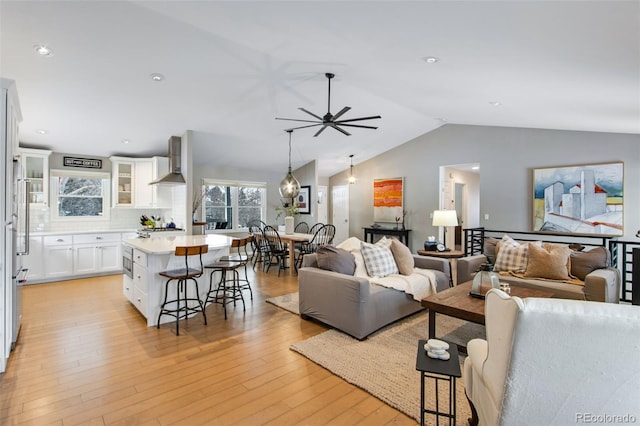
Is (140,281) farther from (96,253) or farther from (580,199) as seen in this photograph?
(580,199)

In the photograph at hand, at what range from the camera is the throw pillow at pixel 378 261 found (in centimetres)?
377

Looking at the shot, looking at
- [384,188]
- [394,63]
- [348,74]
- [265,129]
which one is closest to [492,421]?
[394,63]

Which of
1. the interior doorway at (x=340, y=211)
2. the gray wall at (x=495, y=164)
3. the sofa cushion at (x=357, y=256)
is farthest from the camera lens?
the interior doorway at (x=340, y=211)

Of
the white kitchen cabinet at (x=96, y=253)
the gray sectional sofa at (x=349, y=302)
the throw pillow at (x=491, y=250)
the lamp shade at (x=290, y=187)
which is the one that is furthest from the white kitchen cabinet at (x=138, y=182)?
the throw pillow at (x=491, y=250)

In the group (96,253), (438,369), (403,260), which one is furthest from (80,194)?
(438,369)

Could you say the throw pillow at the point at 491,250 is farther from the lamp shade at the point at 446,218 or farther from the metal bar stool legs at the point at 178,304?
the metal bar stool legs at the point at 178,304

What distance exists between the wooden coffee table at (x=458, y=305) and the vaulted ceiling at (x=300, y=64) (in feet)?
6.49

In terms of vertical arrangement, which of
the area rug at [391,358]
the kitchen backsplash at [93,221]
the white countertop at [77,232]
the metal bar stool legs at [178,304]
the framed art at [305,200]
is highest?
the framed art at [305,200]

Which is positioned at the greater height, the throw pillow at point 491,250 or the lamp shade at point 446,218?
the lamp shade at point 446,218

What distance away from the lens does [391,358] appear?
2.74 metres

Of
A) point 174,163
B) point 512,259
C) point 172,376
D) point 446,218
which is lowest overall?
point 172,376

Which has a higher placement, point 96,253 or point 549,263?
point 549,263

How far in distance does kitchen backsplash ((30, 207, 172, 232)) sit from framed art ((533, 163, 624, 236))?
7235 mm

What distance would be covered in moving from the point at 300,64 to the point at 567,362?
3.68 m
